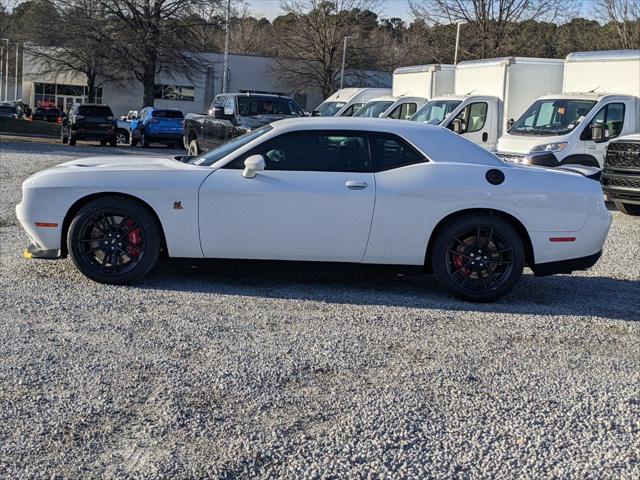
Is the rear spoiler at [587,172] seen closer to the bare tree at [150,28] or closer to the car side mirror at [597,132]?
the car side mirror at [597,132]

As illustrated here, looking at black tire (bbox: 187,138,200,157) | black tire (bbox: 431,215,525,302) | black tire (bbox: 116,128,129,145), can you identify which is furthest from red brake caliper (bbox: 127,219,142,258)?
black tire (bbox: 116,128,129,145)

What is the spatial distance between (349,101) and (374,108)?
3.24m

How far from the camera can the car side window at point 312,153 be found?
702 cm

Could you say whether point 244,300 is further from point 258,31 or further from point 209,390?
point 258,31

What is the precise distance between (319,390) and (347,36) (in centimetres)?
5346

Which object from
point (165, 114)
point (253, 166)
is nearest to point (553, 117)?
point (253, 166)

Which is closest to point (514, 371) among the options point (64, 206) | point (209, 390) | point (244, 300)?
point (209, 390)

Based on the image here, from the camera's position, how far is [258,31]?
8788 cm

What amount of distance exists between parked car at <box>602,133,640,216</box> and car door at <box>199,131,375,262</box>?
7.79 metres

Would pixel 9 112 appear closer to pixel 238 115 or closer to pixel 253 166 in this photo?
pixel 238 115

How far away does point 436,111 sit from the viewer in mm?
19812

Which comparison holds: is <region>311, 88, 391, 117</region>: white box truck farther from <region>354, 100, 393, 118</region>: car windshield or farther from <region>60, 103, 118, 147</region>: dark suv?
<region>60, 103, 118, 147</region>: dark suv

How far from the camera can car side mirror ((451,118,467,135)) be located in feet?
62.0

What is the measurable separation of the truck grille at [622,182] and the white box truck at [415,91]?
9.21 metres
